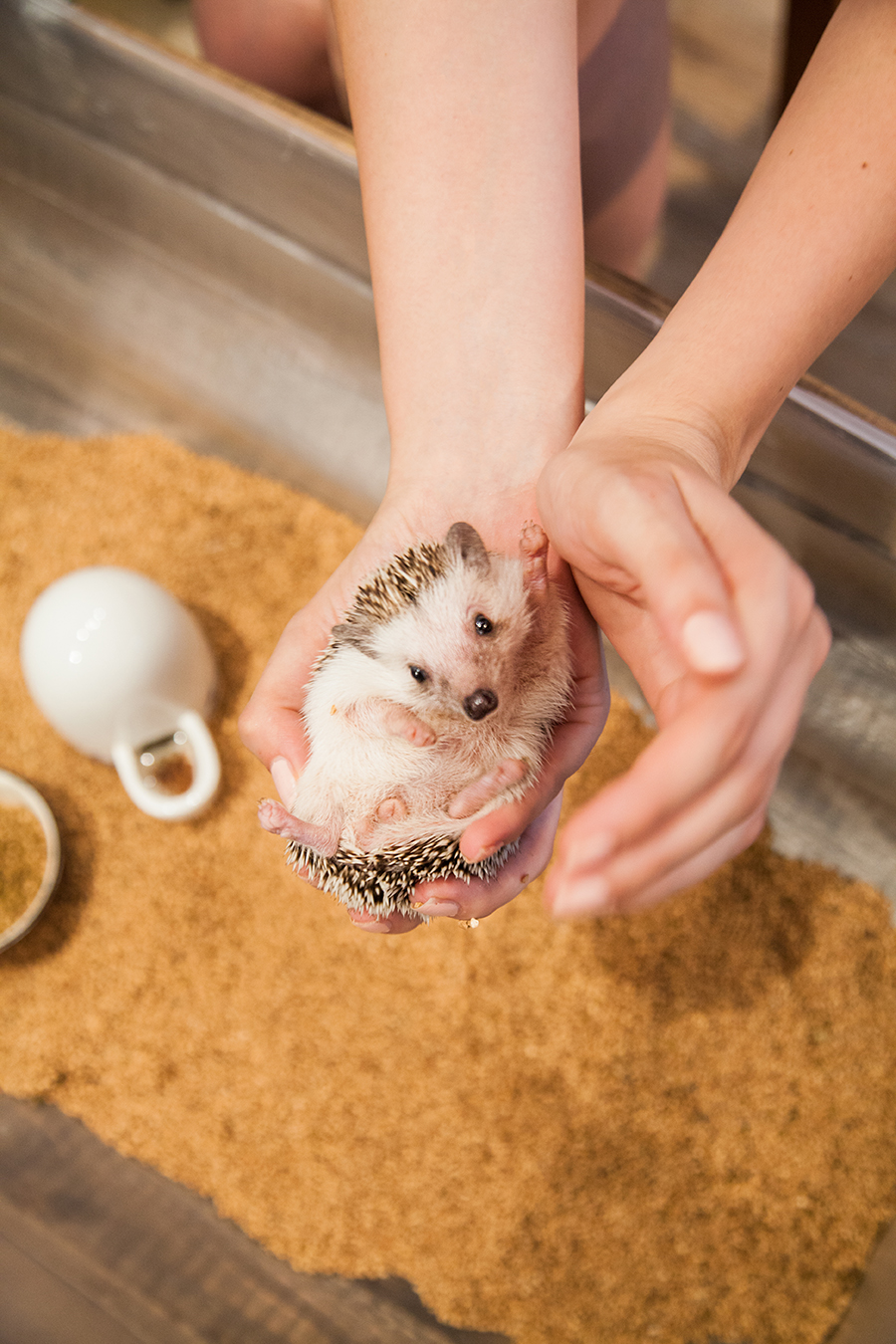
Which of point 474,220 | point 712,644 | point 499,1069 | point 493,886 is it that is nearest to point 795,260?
point 474,220

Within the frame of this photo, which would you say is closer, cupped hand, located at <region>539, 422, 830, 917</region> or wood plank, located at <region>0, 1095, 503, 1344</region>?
cupped hand, located at <region>539, 422, 830, 917</region>

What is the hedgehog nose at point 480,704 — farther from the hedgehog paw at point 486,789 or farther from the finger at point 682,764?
the finger at point 682,764

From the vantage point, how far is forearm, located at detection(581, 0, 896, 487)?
1.13 meters

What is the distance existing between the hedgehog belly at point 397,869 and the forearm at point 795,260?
61 centimetres

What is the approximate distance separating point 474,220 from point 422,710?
30.0 inches

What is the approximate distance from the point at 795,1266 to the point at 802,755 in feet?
3.36

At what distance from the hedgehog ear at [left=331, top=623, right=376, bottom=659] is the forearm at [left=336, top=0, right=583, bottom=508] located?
0.29 meters

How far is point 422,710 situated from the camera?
4.38ft

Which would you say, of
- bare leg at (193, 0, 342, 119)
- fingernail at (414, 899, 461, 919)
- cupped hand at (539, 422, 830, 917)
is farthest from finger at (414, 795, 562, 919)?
bare leg at (193, 0, 342, 119)

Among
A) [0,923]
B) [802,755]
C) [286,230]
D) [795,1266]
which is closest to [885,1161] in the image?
[795,1266]

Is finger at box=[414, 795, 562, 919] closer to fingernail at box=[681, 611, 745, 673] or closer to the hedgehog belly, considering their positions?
the hedgehog belly

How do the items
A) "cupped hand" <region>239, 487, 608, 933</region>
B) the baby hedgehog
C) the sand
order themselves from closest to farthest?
1. the baby hedgehog
2. "cupped hand" <region>239, 487, 608, 933</region>
3. the sand

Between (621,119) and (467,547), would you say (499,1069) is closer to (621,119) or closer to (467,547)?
(467,547)

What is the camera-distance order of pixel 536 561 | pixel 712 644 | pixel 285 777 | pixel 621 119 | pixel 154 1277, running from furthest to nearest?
1. pixel 621 119
2. pixel 154 1277
3. pixel 285 777
4. pixel 536 561
5. pixel 712 644
